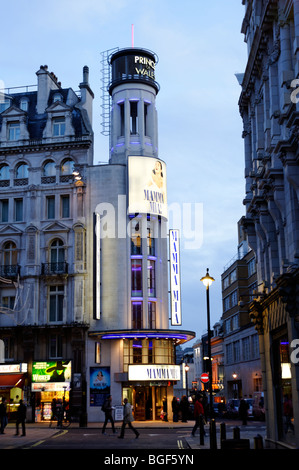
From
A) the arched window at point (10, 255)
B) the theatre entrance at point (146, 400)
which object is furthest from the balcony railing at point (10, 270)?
the theatre entrance at point (146, 400)

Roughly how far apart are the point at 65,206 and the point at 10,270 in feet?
23.4

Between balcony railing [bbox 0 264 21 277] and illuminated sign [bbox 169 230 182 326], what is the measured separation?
42.1ft

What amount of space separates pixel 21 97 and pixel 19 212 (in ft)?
38.6

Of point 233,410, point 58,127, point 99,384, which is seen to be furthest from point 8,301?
point 233,410

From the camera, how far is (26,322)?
4881 cm

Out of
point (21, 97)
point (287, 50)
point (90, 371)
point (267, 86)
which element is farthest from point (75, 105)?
point (287, 50)

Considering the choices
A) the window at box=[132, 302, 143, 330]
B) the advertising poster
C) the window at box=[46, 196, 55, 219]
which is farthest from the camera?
the window at box=[46, 196, 55, 219]

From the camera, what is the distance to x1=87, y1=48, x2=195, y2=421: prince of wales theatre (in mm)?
47500

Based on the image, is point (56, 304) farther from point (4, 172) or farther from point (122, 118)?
point (122, 118)

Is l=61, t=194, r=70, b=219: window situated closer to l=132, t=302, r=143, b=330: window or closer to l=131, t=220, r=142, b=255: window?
l=131, t=220, r=142, b=255: window

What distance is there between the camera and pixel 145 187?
50844 mm

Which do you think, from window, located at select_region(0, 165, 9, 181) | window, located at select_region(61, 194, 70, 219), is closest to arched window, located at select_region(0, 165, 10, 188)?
window, located at select_region(0, 165, 9, 181)

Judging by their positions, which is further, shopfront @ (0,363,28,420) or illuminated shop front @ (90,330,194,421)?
shopfront @ (0,363,28,420)
